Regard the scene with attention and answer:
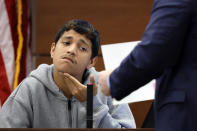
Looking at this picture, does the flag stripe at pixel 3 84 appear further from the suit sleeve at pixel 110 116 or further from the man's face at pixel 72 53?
the suit sleeve at pixel 110 116

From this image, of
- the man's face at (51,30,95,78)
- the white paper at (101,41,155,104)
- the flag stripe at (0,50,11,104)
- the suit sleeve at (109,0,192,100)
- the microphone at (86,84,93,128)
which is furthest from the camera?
the flag stripe at (0,50,11,104)

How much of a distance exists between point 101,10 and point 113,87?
2.00 m

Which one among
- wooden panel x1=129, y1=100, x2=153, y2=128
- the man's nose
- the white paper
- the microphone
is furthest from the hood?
wooden panel x1=129, y1=100, x2=153, y2=128

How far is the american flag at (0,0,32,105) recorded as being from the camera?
2.49 metres

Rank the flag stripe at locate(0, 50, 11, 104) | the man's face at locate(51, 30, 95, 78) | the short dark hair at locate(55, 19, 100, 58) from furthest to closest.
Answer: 1. the flag stripe at locate(0, 50, 11, 104)
2. the short dark hair at locate(55, 19, 100, 58)
3. the man's face at locate(51, 30, 95, 78)

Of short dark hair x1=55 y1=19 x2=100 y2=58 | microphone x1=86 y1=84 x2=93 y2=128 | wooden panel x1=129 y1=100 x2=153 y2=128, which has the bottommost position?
wooden panel x1=129 y1=100 x2=153 y2=128

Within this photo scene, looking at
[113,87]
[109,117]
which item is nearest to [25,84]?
[109,117]

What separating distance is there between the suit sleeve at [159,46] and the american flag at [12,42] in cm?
159

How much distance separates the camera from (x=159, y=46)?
954mm

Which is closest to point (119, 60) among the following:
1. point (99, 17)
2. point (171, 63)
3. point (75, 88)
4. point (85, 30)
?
point (75, 88)

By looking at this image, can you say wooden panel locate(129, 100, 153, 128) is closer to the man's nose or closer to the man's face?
the man's face

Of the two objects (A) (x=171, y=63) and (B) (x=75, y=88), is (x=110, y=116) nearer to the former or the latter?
(B) (x=75, y=88)

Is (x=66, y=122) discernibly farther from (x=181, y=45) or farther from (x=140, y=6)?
(x=140, y=6)

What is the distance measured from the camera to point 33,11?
114 inches
